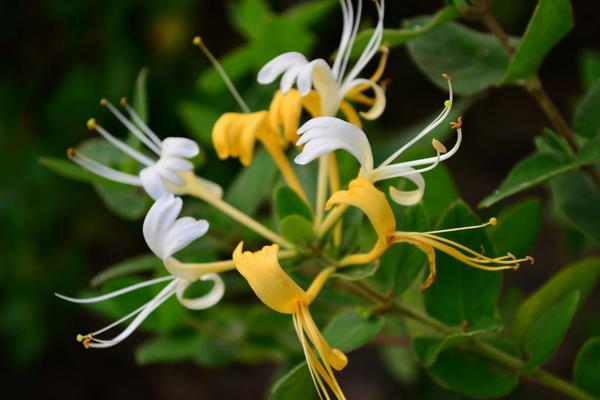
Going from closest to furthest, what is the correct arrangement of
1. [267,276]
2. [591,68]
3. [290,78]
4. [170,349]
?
[267,276], [290,78], [170,349], [591,68]

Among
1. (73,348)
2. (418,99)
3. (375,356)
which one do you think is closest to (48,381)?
(73,348)

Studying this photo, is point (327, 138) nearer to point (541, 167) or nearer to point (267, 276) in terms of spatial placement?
point (267, 276)

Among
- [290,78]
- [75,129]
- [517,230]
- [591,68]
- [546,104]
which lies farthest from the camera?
[75,129]

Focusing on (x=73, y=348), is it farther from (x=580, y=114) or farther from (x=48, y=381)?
(x=580, y=114)

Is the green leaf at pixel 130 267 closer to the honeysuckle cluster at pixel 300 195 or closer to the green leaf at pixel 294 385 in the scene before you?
the honeysuckle cluster at pixel 300 195

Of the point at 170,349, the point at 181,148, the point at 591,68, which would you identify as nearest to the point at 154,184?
the point at 181,148

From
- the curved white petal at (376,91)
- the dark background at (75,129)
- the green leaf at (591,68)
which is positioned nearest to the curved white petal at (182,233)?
the curved white petal at (376,91)

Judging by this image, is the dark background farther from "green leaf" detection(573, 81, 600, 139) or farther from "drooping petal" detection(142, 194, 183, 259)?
"drooping petal" detection(142, 194, 183, 259)
